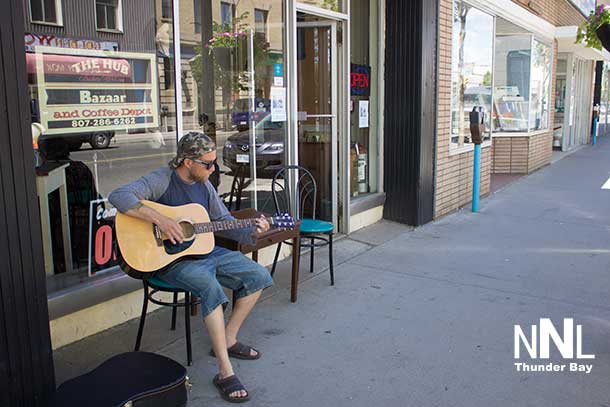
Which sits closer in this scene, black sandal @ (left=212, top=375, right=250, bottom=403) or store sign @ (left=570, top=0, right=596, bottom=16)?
black sandal @ (left=212, top=375, right=250, bottom=403)

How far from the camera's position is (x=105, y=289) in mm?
3773

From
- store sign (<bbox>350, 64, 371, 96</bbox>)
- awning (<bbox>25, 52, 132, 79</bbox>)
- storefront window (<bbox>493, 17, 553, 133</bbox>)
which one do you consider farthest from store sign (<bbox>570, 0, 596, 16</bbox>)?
→ awning (<bbox>25, 52, 132, 79</bbox>)

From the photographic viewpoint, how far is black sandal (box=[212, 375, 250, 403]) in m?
3.01

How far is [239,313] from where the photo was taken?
11.3 ft

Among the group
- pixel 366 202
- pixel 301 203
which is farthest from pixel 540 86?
pixel 301 203

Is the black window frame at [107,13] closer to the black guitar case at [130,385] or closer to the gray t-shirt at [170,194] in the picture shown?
the gray t-shirt at [170,194]

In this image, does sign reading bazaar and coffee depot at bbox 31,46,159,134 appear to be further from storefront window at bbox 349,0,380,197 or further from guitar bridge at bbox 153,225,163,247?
storefront window at bbox 349,0,380,197

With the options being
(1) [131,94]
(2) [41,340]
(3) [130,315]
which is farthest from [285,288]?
(2) [41,340]

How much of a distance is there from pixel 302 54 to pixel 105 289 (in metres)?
3.30

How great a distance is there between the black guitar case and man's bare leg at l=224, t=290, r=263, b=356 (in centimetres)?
60

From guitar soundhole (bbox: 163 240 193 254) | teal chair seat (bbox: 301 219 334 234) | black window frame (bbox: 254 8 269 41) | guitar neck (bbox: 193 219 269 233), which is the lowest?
teal chair seat (bbox: 301 219 334 234)

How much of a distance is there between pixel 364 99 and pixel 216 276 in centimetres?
388

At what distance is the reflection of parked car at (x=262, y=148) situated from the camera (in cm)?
521

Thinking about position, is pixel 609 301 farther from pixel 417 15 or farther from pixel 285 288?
pixel 417 15
